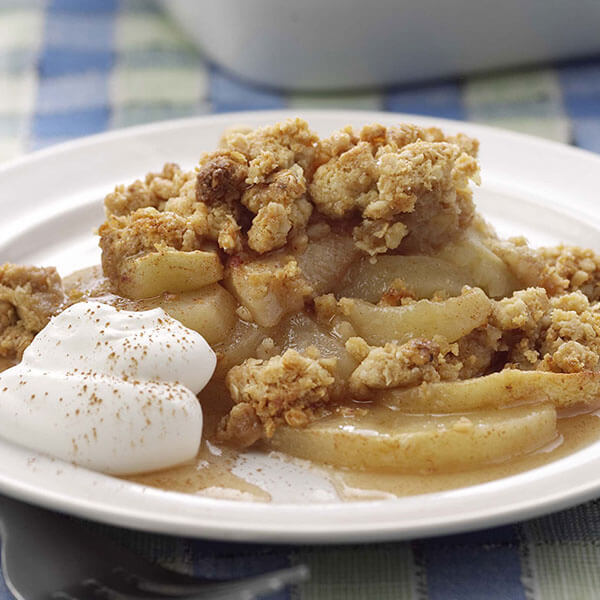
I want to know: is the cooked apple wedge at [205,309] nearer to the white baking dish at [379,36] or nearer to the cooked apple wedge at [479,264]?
the cooked apple wedge at [479,264]

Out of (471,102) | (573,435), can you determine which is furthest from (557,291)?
(471,102)

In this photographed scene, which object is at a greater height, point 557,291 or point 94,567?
point 557,291

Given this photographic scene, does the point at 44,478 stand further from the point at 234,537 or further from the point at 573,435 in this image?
the point at 573,435

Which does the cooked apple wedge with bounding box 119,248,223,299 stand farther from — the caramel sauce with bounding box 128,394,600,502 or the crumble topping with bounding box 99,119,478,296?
the caramel sauce with bounding box 128,394,600,502

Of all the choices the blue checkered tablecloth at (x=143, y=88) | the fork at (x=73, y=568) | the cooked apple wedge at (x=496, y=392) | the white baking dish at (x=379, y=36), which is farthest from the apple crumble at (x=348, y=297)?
the blue checkered tablecloth at (x=143, y=88)

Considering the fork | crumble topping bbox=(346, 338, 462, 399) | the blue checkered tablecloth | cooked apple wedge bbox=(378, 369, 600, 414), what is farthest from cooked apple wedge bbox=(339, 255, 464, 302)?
the blue checkered tablecloth

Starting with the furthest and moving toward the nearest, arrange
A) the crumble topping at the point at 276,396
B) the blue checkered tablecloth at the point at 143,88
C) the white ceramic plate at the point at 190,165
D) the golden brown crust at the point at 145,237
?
1. the blue checkered tablecloth at the point at 143,88
2. the golden brown crust at the point at 145,237
3. the crumble topping at the point at 276,396
4. the white ceramic plate at the point at 190,165

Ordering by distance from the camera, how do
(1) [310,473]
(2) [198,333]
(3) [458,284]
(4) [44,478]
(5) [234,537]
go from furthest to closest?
(3) [458,284]
(2) [198,333]
(1) [310,473]
(4) [44,478]
(5) [234,537]
